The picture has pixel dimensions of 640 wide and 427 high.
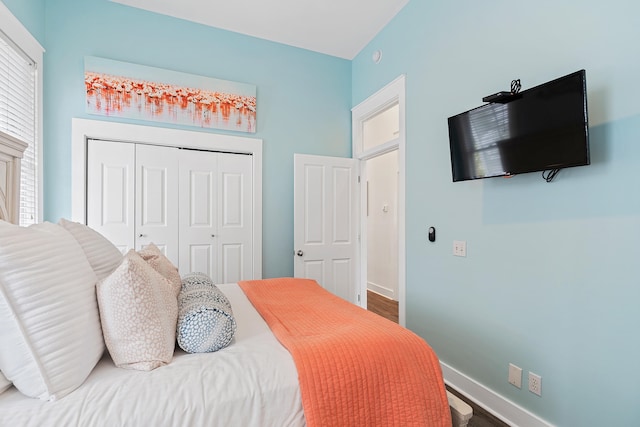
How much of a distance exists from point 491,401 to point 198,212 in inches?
110

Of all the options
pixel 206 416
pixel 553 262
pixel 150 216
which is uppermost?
pixel 150 216

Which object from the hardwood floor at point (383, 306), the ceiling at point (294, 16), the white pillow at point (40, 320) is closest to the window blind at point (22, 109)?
the ceiling at point (294, 16)

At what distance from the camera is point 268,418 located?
3.27ft

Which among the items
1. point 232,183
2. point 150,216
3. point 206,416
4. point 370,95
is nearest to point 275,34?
point 370,95

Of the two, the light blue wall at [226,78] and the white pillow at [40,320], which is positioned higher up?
the light blue wall at [226,78]

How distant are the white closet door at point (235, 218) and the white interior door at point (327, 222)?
0.49 metres

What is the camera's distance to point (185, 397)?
94 centimetres

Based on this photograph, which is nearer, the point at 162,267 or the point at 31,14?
the point at 162,267

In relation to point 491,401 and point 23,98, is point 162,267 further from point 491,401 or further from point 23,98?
point 491,401

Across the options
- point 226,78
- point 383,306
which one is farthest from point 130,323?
point 383,306

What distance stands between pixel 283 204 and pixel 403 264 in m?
1.42

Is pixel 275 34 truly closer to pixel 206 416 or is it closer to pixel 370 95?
pixel 370 95

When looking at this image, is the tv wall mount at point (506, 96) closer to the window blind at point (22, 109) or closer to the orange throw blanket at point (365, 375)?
the orange throw blanket at point (365, 375)

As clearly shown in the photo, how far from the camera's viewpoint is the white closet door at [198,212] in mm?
3006
